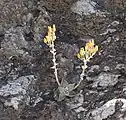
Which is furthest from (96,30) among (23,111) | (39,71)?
(23,111)

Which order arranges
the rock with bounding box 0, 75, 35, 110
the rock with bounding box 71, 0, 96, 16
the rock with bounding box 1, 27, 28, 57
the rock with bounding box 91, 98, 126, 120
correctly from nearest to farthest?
1. the rock with bounding box 91, 98, 126, 120
2. the rock with bounding box 0, 75, 35, 110
3. the rock with bounding box 1, 27, 28, 57
4. the rock with bounding box 71, 0, 96, 16

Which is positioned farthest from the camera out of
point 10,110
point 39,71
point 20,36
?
point 20,36

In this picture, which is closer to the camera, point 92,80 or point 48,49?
point 92,80

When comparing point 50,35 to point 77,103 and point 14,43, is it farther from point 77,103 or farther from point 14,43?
point 14,43

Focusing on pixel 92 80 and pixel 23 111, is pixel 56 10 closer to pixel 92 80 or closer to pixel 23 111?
pixel 92 80

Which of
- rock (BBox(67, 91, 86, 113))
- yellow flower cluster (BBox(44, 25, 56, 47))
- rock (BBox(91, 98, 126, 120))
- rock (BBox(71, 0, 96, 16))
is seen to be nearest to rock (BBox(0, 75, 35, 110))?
rock (BBox(67, 91, 86, 113))

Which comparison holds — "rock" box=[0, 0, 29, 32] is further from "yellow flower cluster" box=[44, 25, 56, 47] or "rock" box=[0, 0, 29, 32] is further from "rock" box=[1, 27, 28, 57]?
"yellow flower cluster" box=[44, 25, 56, 47]

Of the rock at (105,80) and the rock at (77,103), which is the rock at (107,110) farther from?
the rock at (105,80)
